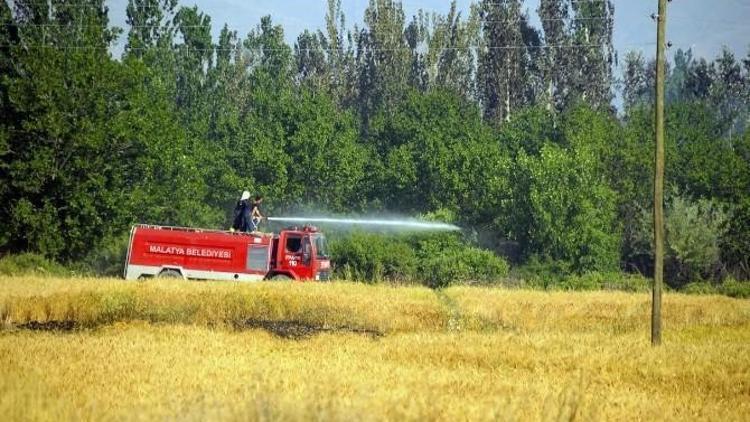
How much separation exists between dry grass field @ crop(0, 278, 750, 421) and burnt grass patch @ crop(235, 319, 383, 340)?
81 millimetres

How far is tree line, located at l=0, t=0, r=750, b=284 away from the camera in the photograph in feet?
152

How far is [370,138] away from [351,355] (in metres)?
59.8

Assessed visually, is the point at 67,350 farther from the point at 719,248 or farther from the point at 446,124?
the point at 446,124

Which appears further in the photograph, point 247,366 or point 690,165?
point 690,165

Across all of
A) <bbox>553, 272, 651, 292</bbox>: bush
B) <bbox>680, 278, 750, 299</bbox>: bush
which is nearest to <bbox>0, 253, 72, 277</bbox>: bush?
<bbox>553, 272, 651, 292</bbox>: bush

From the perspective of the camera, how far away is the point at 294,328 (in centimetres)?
2420

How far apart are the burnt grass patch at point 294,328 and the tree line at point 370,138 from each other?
22464mm

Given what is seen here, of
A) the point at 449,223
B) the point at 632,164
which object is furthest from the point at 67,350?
the point at 632,164

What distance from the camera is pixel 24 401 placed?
1079 centimetres

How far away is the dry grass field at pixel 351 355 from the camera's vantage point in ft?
38.3

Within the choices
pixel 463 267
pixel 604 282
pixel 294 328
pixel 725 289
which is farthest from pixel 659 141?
pixel 463 267

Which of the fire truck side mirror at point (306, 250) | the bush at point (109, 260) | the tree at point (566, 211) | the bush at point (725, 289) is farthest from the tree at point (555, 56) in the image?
the fire truck side mirror at point (306, 250)

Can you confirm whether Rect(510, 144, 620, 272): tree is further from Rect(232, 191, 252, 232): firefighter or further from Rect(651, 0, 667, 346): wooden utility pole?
Rect(651, 0, 667, 346): wooden utility pole

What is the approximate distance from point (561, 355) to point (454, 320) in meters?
7.49
